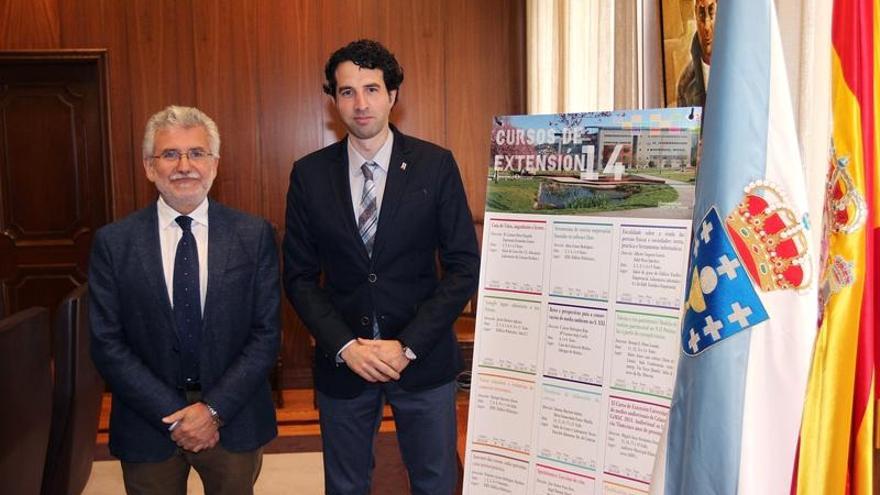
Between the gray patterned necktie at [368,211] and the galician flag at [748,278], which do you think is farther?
the gray patterned necktie at [368,211]

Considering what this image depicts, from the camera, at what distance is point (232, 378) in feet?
7.04

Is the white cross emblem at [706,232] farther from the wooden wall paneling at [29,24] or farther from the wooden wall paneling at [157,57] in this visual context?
the wooden wall paneling at [29,24]

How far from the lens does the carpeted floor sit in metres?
3.72

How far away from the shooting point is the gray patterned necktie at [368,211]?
2326 mm

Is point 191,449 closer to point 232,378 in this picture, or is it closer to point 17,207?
point 232,378

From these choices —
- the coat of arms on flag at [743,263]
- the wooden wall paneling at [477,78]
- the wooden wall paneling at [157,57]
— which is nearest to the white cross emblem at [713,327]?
the coat of arms on flag at [743,263]

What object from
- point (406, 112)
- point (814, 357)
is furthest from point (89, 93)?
point (814, 357)

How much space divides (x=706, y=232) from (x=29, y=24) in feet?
17.5

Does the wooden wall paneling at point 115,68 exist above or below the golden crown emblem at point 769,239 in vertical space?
above

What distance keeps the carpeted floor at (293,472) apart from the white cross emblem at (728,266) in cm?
251

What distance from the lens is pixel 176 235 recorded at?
2199mm

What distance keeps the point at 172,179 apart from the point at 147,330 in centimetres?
41

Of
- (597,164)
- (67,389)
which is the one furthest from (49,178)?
(597,164)

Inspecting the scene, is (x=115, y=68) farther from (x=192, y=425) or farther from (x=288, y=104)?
(x=192, y=425)
